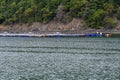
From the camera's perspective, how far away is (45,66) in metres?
74.5

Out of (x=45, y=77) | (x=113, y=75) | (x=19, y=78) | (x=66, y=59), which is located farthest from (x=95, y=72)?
(x=66, y=59)

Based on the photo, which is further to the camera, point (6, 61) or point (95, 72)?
point (6, 61)

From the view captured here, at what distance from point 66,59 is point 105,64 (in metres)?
12.4

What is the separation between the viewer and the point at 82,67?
238 feet

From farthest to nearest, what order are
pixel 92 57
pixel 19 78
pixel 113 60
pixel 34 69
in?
pixel 92 57 < pixel 113 60 < pixel 34 69 < pixel 19 78

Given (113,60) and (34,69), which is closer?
(34,69)

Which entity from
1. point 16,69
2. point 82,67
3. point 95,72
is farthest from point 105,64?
point 16,69

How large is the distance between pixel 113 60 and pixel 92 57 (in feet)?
26.4

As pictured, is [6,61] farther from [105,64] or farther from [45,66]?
[105,64]

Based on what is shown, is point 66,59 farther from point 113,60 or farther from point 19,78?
point 19,78

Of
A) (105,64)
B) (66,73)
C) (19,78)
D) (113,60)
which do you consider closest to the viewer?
(19,78)

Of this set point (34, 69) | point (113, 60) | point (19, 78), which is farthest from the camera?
point (113, 60)

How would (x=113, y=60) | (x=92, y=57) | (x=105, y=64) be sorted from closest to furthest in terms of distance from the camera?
(x=105, y=64), (x=113, y=60), (x=92, y=57)

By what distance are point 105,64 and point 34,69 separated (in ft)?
47.6
